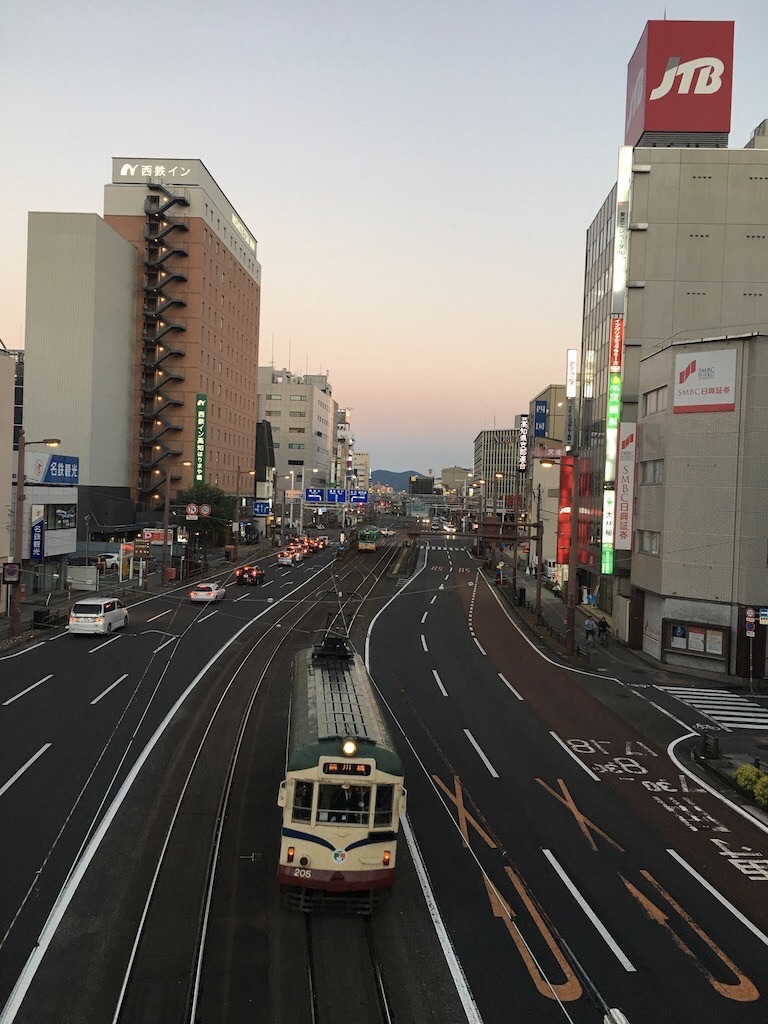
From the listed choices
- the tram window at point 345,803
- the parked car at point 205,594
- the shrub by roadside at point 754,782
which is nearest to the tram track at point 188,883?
the tram window at point 345,803

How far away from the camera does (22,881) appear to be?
12.9 metres

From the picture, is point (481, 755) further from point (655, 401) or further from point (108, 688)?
point (655, 401)

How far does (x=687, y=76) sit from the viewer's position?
5094 cm

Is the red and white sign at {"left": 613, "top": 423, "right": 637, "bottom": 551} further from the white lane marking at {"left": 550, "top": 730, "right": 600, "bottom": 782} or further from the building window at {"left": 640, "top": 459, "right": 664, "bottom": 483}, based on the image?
the white lane marking at {"left": 550, "top": 730, "right": 600, "bottom": 782}

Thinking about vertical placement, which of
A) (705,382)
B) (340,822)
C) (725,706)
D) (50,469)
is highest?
(705,382)

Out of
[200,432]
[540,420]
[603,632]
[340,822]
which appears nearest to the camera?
[340,822]

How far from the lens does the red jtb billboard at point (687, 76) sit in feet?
164

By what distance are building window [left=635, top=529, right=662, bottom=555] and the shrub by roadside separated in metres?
18.5

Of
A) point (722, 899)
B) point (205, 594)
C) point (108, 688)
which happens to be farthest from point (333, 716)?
point (205, 594)

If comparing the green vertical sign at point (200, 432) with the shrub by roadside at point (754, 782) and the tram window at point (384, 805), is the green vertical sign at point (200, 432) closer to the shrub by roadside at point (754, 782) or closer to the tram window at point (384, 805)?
the shrub by roadside at point (754, 782)

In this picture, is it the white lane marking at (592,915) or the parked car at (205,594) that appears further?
the parked car at (205,594)

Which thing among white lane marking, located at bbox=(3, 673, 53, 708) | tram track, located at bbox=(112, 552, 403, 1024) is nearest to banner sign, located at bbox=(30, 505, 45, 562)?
white lane marking, located at bbox=(3, 673, 53, 708)

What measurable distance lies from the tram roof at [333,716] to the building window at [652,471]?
25.0m

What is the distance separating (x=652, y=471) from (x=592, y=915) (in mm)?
29624
